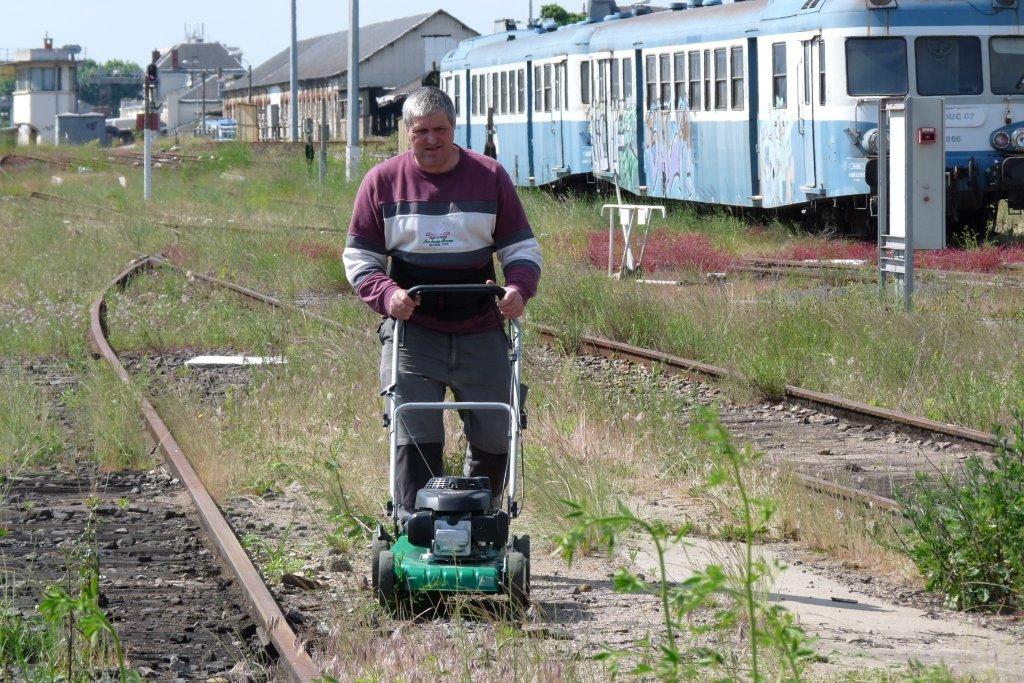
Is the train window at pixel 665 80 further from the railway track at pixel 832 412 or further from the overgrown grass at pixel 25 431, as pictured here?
the overgrown grass at pixel 25 431

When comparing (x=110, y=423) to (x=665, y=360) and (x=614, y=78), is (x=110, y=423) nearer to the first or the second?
(x=665, y=360)

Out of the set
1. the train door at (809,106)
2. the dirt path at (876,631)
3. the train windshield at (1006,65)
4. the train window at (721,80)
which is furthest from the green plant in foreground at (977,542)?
the train window at (721,80)

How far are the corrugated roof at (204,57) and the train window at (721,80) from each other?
124m

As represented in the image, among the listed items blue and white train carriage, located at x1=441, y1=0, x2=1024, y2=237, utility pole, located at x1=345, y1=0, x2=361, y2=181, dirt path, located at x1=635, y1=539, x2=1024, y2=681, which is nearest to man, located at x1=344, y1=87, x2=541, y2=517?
dirt path, located at x1=635, y1=539, x2=1024, y2=681

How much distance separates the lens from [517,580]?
516 centimetres

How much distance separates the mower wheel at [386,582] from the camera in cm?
517

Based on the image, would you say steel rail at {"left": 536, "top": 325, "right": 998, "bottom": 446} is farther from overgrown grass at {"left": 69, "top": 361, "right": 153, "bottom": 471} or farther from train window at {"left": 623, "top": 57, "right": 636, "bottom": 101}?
train window at {"left": 623, "top": 57, "right": 636, "bottom": 101}

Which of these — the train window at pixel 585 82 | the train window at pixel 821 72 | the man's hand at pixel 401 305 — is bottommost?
the man's hand at pixel 401 305

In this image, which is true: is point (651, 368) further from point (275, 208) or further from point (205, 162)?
point (205, 162)

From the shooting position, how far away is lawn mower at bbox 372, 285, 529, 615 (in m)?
5.16

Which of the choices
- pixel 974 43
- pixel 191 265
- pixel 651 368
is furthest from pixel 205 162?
pixel 651 368

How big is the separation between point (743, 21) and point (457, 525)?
16.1 metres

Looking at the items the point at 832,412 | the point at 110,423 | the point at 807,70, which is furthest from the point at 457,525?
the point at 807,70

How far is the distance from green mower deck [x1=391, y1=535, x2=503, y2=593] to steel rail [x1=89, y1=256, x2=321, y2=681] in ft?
1.42
